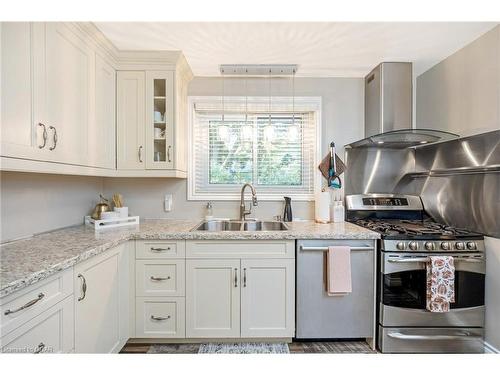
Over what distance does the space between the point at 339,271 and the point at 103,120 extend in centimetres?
211

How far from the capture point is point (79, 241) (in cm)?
160

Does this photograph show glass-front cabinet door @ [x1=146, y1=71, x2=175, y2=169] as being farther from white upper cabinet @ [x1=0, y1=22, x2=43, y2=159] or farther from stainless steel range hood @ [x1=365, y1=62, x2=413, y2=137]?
stainless steel range hood @ [x1=365, y1=62, x2=413, y2=137]

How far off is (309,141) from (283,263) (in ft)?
4.31

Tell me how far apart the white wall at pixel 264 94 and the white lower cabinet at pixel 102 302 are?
2.70ft

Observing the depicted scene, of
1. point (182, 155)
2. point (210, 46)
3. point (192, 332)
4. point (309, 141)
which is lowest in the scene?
point (192, 332)

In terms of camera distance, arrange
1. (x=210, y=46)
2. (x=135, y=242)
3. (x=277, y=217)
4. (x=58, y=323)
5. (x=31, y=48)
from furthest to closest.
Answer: (x=277, y=217) < (x=210, y=46) < (x=135, y=242) < (x=31, y=48) < (x=58, y=323)

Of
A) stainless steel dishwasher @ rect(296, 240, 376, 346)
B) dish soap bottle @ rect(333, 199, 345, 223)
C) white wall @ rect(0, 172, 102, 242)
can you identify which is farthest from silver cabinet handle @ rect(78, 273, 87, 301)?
dish soap bottle @ rect(333, 199, 345, 223)

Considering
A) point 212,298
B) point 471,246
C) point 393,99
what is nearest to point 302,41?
point 393,99

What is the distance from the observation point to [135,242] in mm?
1909

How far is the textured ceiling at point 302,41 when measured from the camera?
1781 mm

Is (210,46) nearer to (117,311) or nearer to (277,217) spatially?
(277,217)

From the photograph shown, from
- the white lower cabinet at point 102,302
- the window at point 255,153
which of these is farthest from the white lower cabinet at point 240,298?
the window at point 255,153
